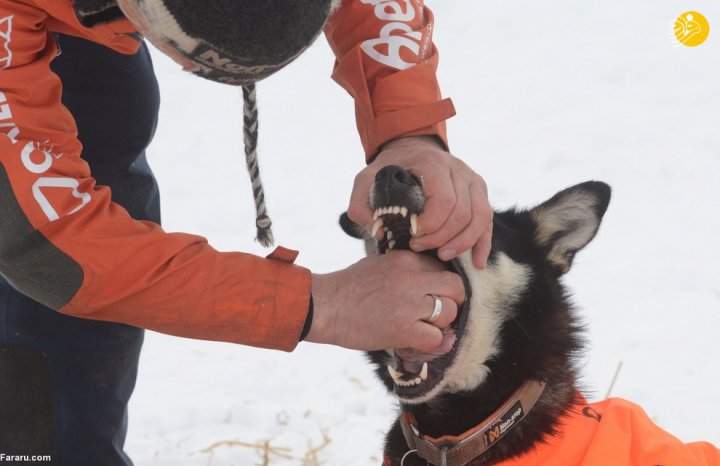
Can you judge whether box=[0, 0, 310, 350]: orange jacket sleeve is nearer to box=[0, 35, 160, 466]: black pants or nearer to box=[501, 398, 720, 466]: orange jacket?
box=[0, 35, 160, 466]: black pants

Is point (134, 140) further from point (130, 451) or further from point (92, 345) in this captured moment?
point (130, 451)

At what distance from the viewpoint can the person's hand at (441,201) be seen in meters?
1.95

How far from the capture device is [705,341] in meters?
4.16

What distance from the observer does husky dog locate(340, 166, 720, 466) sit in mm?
2279

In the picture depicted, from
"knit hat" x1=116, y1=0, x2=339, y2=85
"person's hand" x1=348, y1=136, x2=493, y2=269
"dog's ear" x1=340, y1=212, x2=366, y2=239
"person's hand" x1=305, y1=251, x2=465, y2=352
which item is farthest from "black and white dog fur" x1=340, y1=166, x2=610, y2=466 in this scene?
"knit hat" x1=116, y1=0, x2=339, y2=85

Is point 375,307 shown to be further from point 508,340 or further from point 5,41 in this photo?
point 5,41

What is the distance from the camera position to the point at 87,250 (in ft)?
5.61

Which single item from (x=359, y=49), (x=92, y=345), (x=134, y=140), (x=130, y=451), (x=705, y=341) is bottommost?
(x=130, y=451)

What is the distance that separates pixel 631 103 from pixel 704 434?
368 centimetres

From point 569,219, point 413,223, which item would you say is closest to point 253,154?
point 413,223

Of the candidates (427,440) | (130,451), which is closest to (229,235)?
(130,451)

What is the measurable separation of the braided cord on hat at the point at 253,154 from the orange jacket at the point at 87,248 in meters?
0.34

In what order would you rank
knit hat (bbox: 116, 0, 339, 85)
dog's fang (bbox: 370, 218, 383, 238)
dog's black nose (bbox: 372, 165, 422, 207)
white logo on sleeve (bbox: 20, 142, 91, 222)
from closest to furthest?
knit hat (bbox: 116, 0, 339, 85) → white logo on sleeve (bbox: 20, 142, 91, 222) → dog's black nose (bbox: 372, 165, 422, 207) → dog's fang (bbox: 370, 218, 383, 238)

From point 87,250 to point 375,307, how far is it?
1.97 feet
